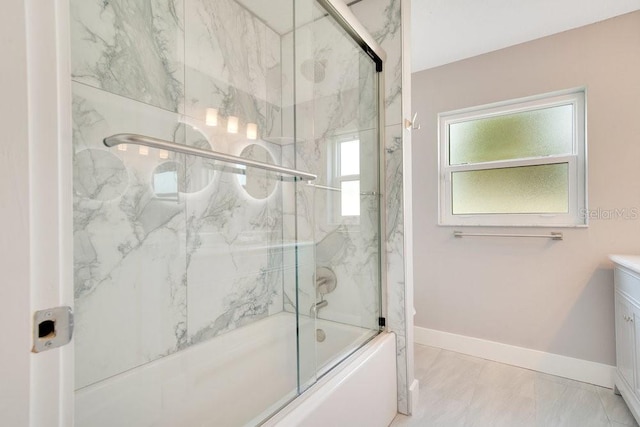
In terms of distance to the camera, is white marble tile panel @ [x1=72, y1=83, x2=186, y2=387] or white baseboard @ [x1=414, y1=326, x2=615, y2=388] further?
white baseboard @ [x1=414, y1=326, x2=615, y2=388]

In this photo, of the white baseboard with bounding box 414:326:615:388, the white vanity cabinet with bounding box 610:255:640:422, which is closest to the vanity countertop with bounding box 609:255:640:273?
the white vanity cabinet with bounding box 610:255:640:422

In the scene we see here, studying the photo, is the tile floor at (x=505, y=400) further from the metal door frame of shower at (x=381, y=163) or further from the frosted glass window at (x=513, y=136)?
the frosted glass window at (x=513, y=136)

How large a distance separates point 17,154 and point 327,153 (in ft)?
4.67

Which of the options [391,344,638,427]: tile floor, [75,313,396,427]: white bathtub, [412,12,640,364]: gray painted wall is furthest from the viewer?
[412,12,640,364]: gray painted wall

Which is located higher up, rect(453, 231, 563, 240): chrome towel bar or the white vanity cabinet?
rect(453, 231, 563, 240): chrome towel bar

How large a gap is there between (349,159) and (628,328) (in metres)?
1.71

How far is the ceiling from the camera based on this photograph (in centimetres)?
179

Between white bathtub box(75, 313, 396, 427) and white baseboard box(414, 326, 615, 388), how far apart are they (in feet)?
3.24

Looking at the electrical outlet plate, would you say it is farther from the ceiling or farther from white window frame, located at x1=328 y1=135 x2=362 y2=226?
the ceiling

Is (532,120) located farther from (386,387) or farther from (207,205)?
(207,205)

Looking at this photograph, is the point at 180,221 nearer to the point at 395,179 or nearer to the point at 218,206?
the point at 218,206

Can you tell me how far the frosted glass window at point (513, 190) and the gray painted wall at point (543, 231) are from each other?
17cm

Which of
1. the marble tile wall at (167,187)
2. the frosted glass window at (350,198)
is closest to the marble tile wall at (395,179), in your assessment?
the frosted glass window at (350,198)

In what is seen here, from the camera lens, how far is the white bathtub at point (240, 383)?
1.11 metres
